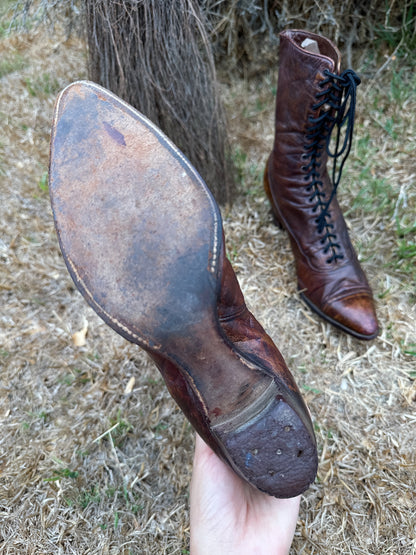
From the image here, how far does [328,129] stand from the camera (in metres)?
1.13

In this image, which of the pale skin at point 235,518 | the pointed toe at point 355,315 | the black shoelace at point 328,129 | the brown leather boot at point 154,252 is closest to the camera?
the brown leather boot at point 154,252

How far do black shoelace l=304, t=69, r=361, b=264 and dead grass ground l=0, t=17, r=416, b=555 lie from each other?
0.19m

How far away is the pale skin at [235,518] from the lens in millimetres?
773

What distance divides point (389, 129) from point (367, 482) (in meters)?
1.30

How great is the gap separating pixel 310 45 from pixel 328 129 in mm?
219

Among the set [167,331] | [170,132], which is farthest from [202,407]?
[170,132]

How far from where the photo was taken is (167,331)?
673 millimetres

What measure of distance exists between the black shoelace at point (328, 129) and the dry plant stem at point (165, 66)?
34 cm

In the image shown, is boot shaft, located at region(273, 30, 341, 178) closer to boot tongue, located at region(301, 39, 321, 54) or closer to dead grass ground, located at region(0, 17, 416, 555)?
boot tongue, located at region(301, 39, 321, 54)

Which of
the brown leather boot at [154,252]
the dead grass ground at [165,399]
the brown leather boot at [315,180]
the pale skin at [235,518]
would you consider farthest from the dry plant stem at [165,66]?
the pale skin at [235,518]

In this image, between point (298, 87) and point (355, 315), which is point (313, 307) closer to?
point (355, 315)

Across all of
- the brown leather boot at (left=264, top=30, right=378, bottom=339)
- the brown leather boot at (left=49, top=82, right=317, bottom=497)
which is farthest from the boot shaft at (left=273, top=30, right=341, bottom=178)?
the brown leather boot at (left=49, top=82, right=317, bottom=497)

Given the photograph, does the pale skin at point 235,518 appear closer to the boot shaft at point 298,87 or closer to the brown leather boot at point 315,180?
the brown leather boot at point 315,180

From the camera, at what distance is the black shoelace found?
1.01m
